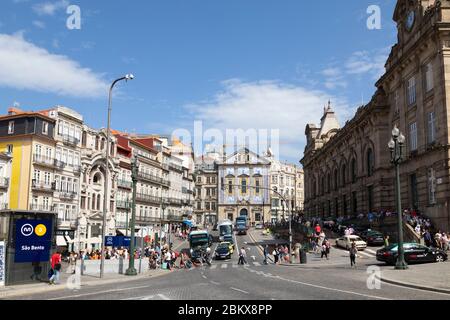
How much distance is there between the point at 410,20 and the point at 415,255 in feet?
85.9

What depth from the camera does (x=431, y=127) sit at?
135ft

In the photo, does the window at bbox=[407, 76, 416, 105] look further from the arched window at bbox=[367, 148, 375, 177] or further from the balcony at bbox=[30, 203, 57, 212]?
the balcony at bbox=[30, 203, 57, 212]

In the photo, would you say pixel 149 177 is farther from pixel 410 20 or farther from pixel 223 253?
pixel 410 20

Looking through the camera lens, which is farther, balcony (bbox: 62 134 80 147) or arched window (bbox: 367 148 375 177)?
arched window (bbox: 367 148 375 177)

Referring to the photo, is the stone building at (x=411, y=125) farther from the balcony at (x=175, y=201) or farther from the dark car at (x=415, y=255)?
the balcony at (x=175, y=201)

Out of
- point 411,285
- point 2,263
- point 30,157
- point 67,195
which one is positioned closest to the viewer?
point 411,285

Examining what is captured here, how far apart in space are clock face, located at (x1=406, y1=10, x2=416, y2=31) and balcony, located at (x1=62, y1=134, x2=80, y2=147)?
37.4m

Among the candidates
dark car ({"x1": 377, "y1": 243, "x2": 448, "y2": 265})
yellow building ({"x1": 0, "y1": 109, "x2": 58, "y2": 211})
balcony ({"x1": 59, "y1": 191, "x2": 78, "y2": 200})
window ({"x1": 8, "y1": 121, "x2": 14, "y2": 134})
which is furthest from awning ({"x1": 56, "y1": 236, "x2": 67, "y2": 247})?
dark car ({"x1": 377, "y1": 243, "x2": 448, "y2": 265})

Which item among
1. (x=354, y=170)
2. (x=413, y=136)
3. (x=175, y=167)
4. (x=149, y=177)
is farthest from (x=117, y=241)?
(x=175, y=167)

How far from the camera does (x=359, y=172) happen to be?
59.9m

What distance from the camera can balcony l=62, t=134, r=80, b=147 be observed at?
53344 millimetres

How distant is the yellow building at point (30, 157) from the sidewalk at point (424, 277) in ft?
121

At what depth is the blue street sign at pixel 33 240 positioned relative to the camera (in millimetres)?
23281

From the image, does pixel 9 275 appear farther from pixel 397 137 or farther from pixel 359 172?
pixel 359 172
